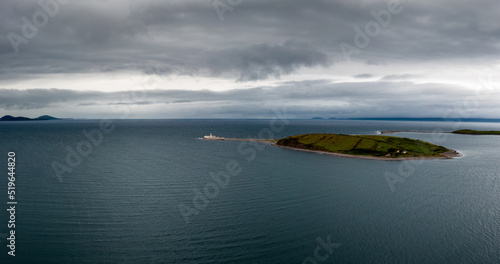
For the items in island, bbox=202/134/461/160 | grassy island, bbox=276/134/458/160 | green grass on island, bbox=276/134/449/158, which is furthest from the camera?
green grass on island, bbox=276/134/449/158

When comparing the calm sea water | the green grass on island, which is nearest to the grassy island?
the green grass on island

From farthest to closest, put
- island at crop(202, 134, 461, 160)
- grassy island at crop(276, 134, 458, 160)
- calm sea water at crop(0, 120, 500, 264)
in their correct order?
grassy island at crop(276, 134, 458, 160) → island at crop(202, 134, 461, 160) → calm sea water at crop(0, 120, 500, 264)

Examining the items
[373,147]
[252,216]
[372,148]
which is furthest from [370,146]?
[252,216]

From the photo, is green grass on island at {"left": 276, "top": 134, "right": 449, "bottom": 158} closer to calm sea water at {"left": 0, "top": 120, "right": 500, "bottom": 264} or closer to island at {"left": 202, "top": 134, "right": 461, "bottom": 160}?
island at {"left": 202, "top": 134, "right": 461, "bottom": 160}

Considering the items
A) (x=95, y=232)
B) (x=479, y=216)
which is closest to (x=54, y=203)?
(x=95, y=232)

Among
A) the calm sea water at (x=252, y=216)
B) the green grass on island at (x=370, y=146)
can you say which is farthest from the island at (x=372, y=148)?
the calm sea water at (x=252, y=216)

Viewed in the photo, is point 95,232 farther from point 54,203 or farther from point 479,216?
point 479,216

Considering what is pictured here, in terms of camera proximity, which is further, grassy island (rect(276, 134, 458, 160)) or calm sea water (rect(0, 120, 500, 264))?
grassy island (rect(276, 134, 458, 160))

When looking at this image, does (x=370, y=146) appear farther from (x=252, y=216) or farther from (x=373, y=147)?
(x=252, y=216)

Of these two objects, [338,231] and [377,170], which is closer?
[338,231]
